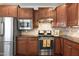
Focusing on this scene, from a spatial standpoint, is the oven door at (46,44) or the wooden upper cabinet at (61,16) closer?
the wooden upper cabinet at (61,16)

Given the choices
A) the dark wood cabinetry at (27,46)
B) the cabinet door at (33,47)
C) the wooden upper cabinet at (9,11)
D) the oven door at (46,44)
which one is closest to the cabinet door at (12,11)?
the wooden upper cabinet at (9,11)

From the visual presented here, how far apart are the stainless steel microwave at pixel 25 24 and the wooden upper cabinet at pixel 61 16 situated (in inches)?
45.2

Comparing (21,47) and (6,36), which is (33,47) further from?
(6,36)

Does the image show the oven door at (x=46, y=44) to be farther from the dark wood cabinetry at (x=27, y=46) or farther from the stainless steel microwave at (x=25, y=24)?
the stainless steel microwave at (x=25, y=24)

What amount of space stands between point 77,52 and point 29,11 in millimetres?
3288

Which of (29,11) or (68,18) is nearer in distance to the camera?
(68,18)

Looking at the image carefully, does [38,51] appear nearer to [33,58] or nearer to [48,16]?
[48,16]

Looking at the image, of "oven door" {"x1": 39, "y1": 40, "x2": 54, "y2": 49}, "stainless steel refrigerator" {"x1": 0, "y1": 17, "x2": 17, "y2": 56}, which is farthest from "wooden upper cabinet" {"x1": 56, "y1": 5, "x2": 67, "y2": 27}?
"stainless steel refrigerator" {"x1": 0, "y1": 17, "x2": 17, "y2": 56}

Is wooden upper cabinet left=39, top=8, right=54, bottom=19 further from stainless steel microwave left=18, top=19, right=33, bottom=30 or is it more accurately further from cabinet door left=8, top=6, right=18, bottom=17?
cabinet door left=8, top=6, right=18, bottom=17

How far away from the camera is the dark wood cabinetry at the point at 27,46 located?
6226 mm

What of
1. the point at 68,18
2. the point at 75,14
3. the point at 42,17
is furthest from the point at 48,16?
the point at 75,14

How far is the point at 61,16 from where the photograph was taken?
6422 millimetres

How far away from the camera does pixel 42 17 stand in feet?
22.4

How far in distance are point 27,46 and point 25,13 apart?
53.1 inches
